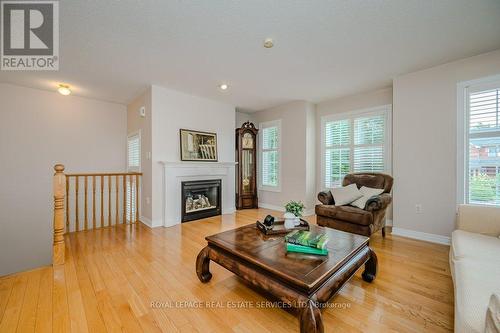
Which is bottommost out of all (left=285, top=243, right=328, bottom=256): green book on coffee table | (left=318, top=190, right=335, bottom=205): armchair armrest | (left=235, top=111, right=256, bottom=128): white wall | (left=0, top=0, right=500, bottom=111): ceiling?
(left=285, top=243, right=328, bottom=256): green book on coffee table

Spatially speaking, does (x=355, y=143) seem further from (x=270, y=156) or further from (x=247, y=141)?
(x=247, y=141)

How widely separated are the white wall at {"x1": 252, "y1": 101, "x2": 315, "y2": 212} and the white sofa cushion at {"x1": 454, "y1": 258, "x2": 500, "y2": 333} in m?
3.06

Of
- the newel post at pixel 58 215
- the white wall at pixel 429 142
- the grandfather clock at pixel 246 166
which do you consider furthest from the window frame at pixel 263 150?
the newel post at pixel 58 215

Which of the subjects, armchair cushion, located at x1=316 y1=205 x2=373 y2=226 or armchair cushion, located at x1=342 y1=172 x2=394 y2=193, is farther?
armchair cushion, located at x1=342 y1=172 x2=394 y2=193

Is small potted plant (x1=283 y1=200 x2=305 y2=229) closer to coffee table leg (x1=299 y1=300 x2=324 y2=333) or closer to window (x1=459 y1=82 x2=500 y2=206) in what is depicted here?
coffee table leg (x1=299 y1=300 x2=324 y2=333)

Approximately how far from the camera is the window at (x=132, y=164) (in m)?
4.09

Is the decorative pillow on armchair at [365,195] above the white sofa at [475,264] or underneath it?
above

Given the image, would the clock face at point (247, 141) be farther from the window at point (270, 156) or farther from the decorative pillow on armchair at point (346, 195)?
the decorative pillow on armchair at point (346, 195)

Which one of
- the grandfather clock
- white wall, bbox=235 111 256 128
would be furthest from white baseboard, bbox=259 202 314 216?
white wall, bbox=235 111 256 128

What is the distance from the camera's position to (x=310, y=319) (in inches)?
45.4

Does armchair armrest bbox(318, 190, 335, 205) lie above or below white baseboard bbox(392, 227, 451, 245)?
above

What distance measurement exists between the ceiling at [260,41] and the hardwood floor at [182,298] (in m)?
2.51

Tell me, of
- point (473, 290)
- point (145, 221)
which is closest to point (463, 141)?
point (473, 290)

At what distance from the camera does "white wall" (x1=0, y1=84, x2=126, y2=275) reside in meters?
3.64
